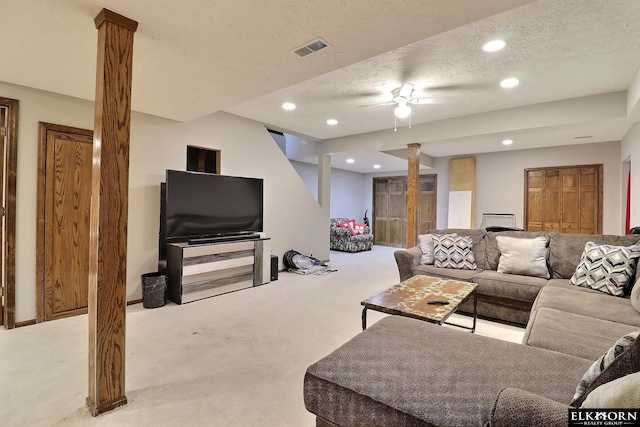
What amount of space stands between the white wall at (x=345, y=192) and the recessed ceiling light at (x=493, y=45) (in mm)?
5690

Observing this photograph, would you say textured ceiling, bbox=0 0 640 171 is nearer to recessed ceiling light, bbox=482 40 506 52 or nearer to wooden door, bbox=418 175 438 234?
recessed ceiling light, bbox=482 40 506 52

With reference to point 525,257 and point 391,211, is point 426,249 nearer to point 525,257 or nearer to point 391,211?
point 525,257

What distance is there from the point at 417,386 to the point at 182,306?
3128 mm

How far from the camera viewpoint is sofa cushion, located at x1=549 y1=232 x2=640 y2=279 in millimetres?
3061

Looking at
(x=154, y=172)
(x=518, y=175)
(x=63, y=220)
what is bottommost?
(x=63, y=220)

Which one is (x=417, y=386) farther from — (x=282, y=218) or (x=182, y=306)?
(x=282, y=218)

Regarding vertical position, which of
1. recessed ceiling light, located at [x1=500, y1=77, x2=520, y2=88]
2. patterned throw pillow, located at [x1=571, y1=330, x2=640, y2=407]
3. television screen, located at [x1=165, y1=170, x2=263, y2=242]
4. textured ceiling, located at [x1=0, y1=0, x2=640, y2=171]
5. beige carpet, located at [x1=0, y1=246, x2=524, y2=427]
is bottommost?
beige carpet, located at [x1=0, y1=246, x2=524, y2=427]

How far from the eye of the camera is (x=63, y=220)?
3135 millimetres

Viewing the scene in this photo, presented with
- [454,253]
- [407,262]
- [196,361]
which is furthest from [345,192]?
[196,361]

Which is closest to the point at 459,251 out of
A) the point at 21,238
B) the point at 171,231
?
the point at 171,231

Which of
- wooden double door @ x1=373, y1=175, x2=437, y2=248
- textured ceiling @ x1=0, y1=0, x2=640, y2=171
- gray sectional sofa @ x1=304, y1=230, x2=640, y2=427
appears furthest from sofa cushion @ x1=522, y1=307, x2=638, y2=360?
wooden double door @ x1=373, y1=175, x2=437, y2=248

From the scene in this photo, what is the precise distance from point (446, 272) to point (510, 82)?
7.13 feet

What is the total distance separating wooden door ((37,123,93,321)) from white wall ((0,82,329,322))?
8cm

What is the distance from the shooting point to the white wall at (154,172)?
115 inches
